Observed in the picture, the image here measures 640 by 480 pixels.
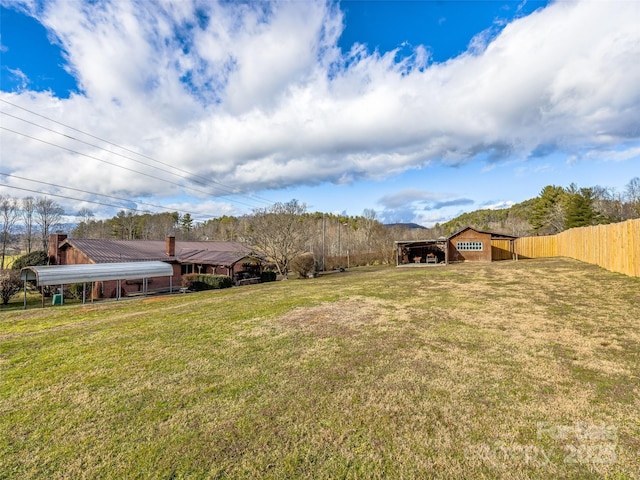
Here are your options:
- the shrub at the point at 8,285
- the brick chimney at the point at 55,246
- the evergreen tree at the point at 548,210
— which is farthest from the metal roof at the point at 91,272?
the evergreen tree at the point at 548,210

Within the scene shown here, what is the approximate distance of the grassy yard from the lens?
3078 millimetres

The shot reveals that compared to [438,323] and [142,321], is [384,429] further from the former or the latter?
[142,321]

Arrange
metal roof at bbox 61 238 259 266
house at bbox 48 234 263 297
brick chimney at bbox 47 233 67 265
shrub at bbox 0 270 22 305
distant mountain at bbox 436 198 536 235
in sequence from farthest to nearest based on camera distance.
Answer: distant mountain at bbox 436 198 536 235 < brick chimney at bbox 47 233 67 265 < metal roof at bbox 61 238 259 266 < house at bbox 48 234 263 297 < shrub at bbox 0 270 22 305

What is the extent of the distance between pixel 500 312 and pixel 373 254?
34.6m

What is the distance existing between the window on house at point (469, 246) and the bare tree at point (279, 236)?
16.4 meters

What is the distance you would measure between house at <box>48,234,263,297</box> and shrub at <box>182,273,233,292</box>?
1538 millimetres

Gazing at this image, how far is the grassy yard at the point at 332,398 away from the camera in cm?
308

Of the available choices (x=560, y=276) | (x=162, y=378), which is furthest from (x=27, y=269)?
(x=560, y=276)

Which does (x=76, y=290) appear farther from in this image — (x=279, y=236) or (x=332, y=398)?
(x=332, y=398)

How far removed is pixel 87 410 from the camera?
4.09m

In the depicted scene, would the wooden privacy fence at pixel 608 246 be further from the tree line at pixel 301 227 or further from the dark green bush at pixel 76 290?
the dark green bush at pixel 76 290

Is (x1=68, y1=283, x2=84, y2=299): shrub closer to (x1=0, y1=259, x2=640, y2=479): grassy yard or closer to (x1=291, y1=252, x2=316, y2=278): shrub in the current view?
(x1=291, y1=252, x2=316, y2=278): shrub

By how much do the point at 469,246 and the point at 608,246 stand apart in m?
17.5

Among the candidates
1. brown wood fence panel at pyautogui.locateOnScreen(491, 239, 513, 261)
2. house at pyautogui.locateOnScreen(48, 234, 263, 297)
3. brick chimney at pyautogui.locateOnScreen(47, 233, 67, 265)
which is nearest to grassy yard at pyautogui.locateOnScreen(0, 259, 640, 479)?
house at pyautogui.locateOnScreen(48, 234, 263, 297)
